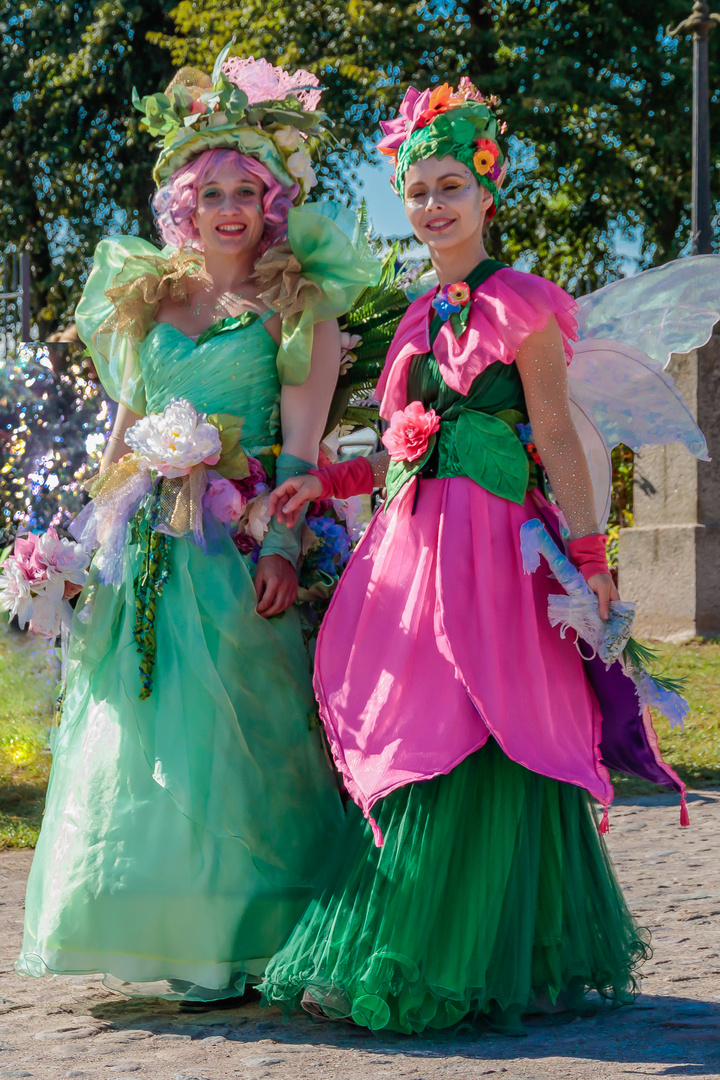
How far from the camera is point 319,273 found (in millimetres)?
3197

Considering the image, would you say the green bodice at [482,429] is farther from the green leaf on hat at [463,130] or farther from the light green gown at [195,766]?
the light green gown at [195,766]

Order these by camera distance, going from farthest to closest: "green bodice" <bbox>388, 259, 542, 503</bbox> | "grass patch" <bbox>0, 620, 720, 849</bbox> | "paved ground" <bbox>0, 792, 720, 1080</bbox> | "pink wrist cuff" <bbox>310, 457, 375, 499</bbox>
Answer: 1. "grass patch" <bbox>0, 620, 720, 849</bbox>
2. "pink wrist cuff" <bbox>310, 457, 375, 499</bbox>
3. "green bodice" <bbox>388, 259, 542, 503</bbox>
4. "paved ground" <bbox>0, 792, 720, 1080</bbox>

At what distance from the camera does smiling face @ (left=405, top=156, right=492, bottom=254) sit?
111 inches

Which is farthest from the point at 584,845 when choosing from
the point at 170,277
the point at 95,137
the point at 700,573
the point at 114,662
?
the point at 95,137

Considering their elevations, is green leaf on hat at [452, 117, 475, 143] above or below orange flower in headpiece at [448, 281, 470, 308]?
above

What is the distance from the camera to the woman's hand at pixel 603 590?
8.73 feet

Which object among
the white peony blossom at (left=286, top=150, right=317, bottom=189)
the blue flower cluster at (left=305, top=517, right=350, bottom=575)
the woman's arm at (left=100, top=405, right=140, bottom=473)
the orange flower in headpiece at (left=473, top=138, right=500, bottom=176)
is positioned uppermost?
the white peony blossom at (left=286, top=150, right=317, bottom=189)

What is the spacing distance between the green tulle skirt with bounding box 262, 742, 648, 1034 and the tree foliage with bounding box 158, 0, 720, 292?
1343cm

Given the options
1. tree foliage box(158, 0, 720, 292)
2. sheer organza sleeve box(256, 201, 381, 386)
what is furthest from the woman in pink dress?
tree foliage box(158, 0, 720, 292)

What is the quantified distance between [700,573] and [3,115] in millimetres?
16178

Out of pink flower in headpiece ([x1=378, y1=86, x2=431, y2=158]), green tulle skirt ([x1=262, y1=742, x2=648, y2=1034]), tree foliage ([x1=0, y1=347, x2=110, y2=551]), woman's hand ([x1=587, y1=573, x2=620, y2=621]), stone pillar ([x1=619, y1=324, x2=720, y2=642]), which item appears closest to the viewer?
green tulle skirt ([x1=262, y1=742, x2=648, y2=1034])

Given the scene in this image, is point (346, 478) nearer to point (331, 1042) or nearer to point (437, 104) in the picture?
point (437, 104)

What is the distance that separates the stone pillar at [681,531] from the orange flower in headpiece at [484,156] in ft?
18.1

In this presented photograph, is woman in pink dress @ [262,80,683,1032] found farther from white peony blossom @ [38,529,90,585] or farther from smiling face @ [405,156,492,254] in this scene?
white peony blossom @ [38,529,90,585]
